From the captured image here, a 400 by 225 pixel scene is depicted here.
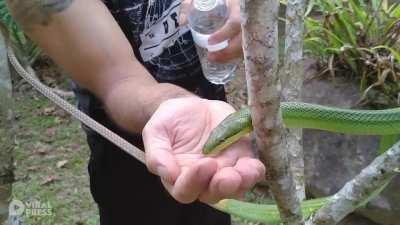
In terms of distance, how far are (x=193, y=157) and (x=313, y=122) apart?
46cm

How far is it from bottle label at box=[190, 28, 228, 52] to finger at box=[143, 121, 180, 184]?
0.36m

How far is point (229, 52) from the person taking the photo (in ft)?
5.52

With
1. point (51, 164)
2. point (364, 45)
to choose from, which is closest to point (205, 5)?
point (364, 45)

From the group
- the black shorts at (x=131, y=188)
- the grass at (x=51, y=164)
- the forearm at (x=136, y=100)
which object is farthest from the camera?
the grass at (x=51, y=164)

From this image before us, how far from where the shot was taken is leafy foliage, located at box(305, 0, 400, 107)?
10.6ft

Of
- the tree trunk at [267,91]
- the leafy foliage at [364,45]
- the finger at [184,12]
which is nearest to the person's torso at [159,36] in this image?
the finger at [184,12]

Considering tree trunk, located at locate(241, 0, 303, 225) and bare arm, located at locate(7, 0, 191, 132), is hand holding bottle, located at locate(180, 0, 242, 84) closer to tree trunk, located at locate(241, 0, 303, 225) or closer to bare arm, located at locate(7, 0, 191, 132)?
bare arm, located at locate(7, 0, 191, 132)

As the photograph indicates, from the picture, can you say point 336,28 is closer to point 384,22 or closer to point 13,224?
point 384,22

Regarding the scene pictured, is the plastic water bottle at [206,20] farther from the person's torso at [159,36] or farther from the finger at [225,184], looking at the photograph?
the finger at [225,184]

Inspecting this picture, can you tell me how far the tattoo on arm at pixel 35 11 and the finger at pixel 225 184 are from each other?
682 millimetres

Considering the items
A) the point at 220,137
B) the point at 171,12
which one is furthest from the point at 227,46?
the point at 220,137

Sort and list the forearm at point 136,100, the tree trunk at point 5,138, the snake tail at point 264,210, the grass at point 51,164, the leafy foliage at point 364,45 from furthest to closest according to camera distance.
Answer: the grass at point 51,164, the leafy foliage at point 364,45, the snake tail at point 264,210, the forearm at point 136,100, the tree trunk at point 5,138

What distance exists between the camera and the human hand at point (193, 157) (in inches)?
46.5

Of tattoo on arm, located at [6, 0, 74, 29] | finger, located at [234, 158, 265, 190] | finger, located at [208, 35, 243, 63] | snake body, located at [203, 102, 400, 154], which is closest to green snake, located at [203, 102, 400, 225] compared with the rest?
snake body, located at [203, 102, 400, 154]
